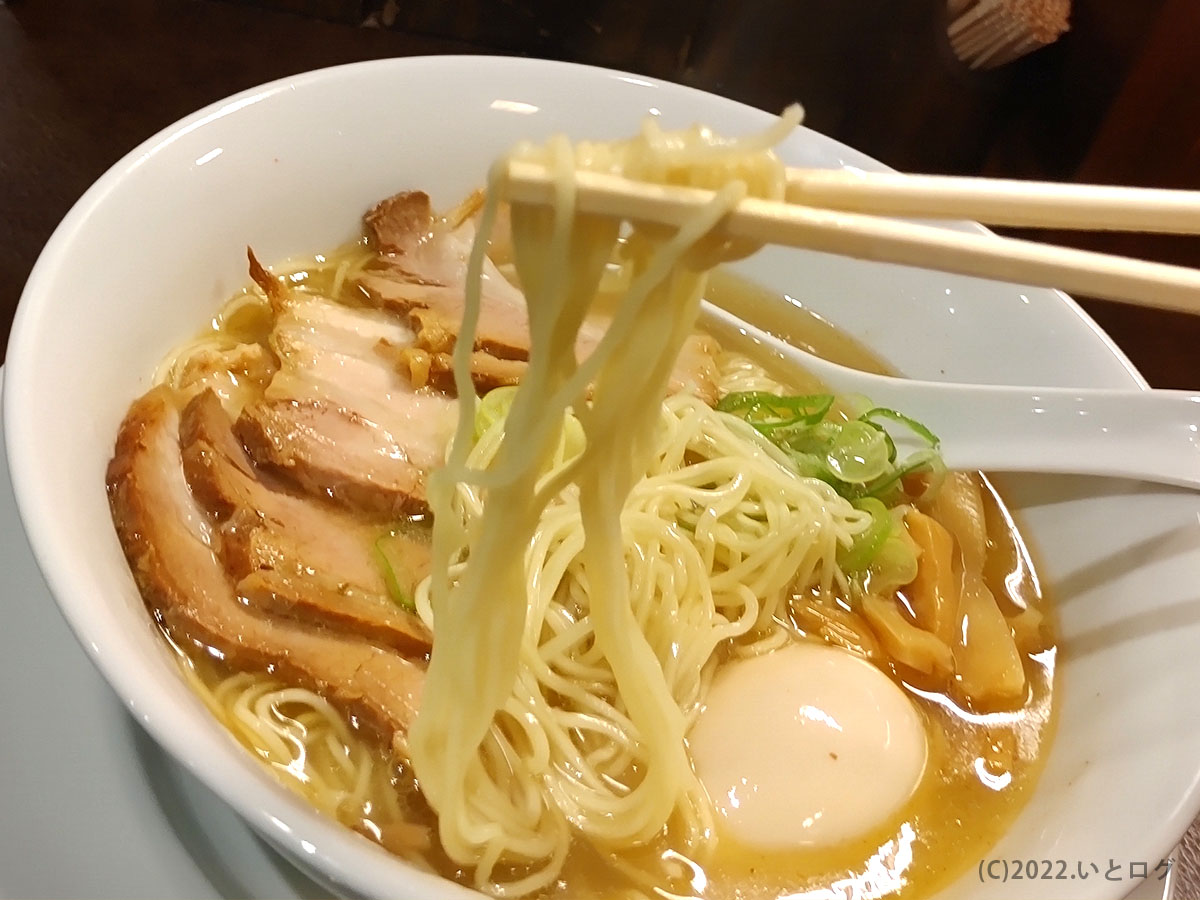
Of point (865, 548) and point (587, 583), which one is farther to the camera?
point (865, 548)

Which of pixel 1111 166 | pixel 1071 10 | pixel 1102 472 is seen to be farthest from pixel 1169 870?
pixel 1071 10

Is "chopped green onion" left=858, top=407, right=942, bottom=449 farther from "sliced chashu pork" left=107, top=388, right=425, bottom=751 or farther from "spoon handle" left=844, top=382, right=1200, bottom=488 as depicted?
"sliced chashu pork" left=107, top=388, right=425, bottom=751

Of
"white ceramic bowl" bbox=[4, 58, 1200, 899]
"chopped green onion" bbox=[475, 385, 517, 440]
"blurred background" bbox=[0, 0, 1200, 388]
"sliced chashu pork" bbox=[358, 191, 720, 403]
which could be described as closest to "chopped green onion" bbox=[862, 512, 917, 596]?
"white ceramic bowl" bbox=[4, 58, 1200, 899]

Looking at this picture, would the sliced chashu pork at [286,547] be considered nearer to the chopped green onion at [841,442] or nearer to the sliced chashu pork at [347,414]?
the sliced chashu pork at [347,414]

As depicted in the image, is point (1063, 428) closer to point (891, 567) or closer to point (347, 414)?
point (891, 567)

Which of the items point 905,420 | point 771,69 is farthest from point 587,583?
point 771,69

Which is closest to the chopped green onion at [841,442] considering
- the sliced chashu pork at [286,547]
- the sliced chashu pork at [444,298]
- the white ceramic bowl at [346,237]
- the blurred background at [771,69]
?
the sliced chashu pork at [444,298]
